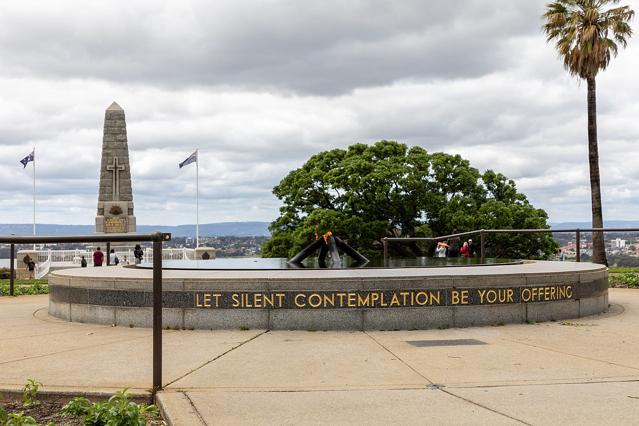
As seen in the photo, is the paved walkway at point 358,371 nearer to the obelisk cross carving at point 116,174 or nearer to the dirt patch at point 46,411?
the dirt patch at point 46,411

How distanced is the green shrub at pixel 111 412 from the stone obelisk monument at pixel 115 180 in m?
45.3

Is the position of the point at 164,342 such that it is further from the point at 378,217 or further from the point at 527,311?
the point at 378,217

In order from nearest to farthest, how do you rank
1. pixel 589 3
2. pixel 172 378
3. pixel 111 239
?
pixel 111 239 < pixel 172 378 < pixel 589 3

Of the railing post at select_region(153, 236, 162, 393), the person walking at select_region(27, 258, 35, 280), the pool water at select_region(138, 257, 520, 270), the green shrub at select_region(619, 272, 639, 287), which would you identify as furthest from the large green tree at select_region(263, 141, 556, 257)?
the railing post at select_region(153, 236, 162, 393)

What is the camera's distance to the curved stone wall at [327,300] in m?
8.42

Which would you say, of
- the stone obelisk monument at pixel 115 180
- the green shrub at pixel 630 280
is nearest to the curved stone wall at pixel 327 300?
the green shrub at pixel 630 280

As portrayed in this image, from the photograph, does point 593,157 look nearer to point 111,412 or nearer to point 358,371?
point 358,371

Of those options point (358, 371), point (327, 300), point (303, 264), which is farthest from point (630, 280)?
point (358, 371)

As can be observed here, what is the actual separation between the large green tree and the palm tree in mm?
6957

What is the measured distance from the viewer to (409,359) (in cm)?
660

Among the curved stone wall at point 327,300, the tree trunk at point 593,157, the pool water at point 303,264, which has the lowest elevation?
the curved stone wall at point 327,300

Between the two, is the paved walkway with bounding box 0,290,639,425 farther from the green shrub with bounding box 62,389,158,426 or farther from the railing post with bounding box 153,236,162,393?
the green shrub with bounding box 62,389,158,426

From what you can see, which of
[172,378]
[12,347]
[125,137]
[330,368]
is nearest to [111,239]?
[172,378]

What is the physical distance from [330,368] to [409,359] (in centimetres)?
88
